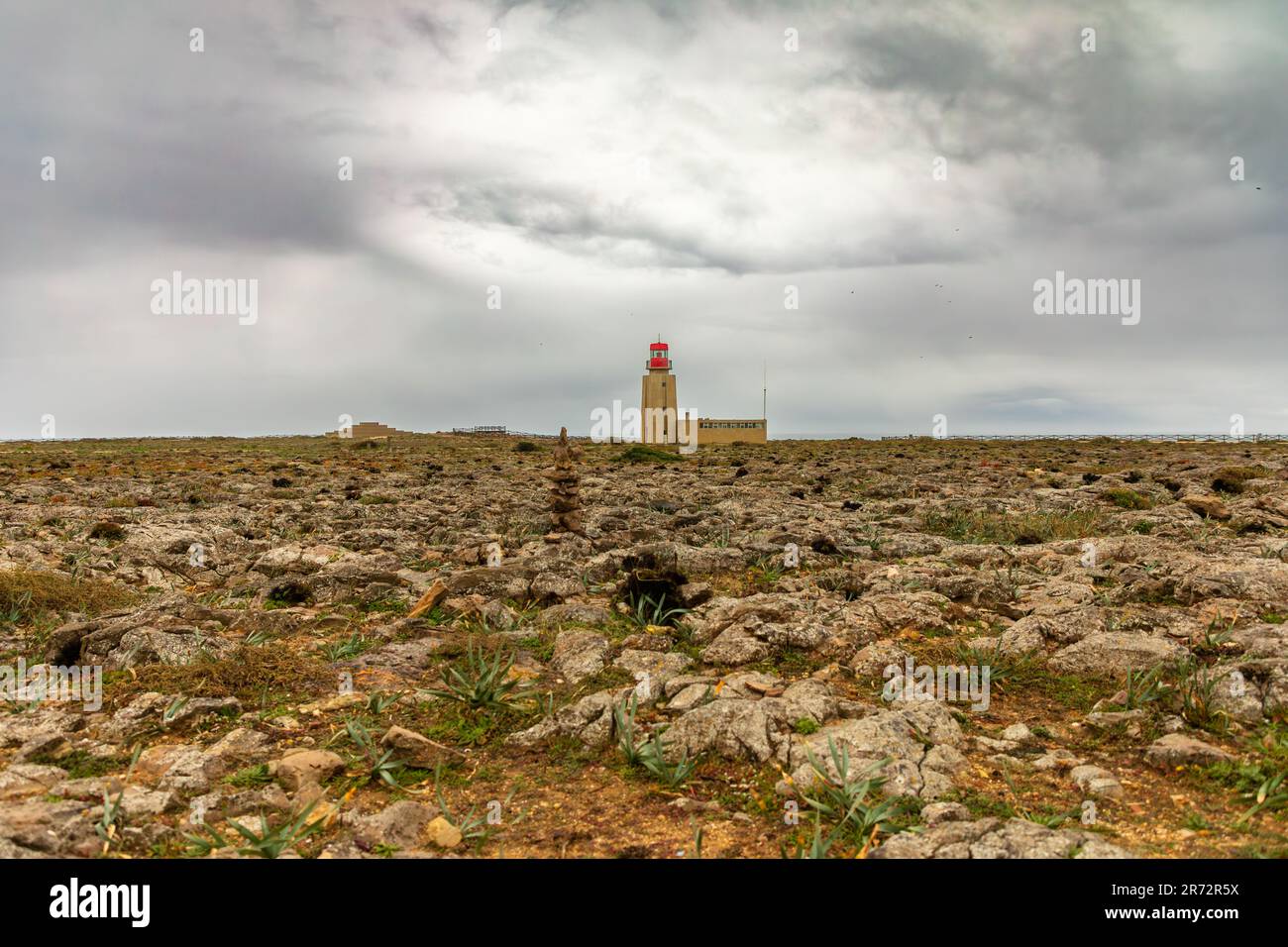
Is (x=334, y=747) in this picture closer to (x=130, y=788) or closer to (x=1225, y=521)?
(x=130, y=788)

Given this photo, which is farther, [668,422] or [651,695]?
[668,422]

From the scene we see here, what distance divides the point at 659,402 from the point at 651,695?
2611 inches

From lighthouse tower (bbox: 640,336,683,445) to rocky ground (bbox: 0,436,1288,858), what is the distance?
5818cm

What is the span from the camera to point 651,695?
17.0ft

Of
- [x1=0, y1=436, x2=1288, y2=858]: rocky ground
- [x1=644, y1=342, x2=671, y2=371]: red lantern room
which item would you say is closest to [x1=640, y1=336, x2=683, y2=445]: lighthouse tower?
[x1=644, y1=342, x2=671, y2=371]: red lantern room

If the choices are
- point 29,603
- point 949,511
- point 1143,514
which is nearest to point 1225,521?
point 1143,514

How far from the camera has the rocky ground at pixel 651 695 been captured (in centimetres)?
360

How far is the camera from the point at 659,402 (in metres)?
70.9

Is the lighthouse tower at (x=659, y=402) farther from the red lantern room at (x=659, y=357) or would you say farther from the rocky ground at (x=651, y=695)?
the rocky ground at (x=651, y=695)

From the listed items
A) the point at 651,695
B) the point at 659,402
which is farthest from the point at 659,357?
the point at 651,695

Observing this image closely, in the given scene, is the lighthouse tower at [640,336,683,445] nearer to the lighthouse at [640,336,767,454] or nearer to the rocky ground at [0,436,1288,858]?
the lighthouse at [640,336,767,454]

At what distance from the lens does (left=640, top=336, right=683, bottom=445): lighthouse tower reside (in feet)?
227

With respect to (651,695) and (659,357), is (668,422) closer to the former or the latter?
(659,357)

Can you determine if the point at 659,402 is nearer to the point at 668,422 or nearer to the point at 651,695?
the point at 668,422
